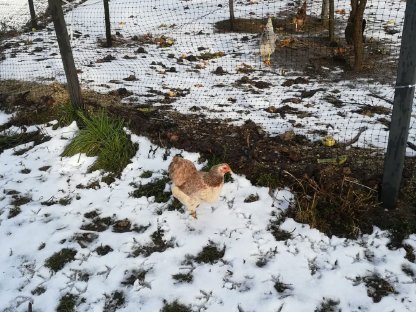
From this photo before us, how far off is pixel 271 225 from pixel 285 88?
390cm

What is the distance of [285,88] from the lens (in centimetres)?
695

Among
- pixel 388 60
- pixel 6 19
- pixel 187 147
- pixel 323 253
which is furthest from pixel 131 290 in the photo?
pixel 6 19

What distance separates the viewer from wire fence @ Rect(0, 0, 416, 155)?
224 inches

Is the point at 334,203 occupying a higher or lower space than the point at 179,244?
higher

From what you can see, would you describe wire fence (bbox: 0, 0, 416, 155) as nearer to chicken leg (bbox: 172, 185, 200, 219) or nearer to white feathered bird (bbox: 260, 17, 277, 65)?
white feathered bird (bbox: 260, 17, 277, 65)

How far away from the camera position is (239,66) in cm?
838

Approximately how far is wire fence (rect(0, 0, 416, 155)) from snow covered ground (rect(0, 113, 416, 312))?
1.74 meters

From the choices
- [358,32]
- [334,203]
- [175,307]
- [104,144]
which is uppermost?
[358,32]

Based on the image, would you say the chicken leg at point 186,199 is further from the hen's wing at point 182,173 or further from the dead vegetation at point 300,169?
the dead vegetation at point 300,169

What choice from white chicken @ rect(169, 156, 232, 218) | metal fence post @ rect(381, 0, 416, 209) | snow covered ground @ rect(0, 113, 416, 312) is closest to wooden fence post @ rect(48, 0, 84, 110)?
snow covered ground @ rect(0, 113, 416, 312)

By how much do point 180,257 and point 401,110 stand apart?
233 centimetres

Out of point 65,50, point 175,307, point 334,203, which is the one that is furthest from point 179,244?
point 65,50

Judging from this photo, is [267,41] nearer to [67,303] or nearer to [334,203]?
[334,203]

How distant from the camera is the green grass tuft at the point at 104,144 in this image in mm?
4668
